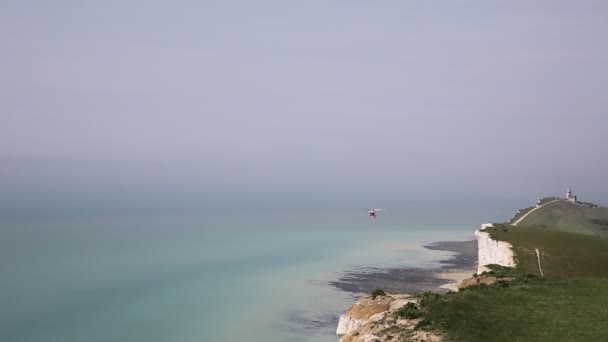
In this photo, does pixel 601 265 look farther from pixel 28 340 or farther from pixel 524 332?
pixel 28 340

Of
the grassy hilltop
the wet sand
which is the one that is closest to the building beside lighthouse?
the wet sand

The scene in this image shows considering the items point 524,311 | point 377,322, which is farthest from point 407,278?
point 377,322

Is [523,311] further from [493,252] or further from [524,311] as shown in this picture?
[493,252]

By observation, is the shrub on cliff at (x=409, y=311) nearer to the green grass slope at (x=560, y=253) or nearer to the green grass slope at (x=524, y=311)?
the green grass slope at (x=524, y=311)

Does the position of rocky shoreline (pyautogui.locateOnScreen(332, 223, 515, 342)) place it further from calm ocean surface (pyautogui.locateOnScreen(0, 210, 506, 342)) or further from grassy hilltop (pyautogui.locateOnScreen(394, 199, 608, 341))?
calm ocean surface (pyautogui.locateOnScreen(0, 210, 506, 342))

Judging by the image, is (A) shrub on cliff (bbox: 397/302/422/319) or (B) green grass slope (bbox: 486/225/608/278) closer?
(A) shrub on cliff (bbox: 397/302/422/319)

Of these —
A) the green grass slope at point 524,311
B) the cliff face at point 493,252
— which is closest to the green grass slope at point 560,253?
the cliff face at point 493,252
